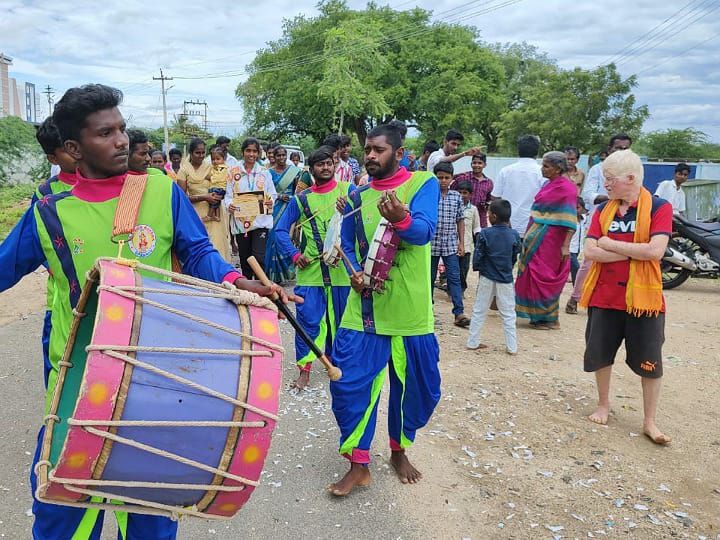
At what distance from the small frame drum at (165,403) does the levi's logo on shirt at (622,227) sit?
9.66 feet

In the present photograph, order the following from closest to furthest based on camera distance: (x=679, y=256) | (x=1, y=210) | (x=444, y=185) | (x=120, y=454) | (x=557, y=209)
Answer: (x=120, y=454) → (x=557, y=209) → (x=444, y=185) → (x=679, y=256) → (x=1, y=210)

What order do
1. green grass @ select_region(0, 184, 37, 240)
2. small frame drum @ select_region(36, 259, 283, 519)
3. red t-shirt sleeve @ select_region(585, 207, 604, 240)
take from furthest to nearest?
green grass @ select_region(0, 184, 37, 240), red t-shirt sleeve @ select_region(585, 207, 604, 240), small frame drum @ select_region(36, 259, 283, 519)

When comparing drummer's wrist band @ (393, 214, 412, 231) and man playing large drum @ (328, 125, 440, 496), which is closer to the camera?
drummer's wrist band @ (393, 214, 412, 231)

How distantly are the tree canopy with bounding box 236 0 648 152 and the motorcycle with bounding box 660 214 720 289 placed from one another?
19.9 metres

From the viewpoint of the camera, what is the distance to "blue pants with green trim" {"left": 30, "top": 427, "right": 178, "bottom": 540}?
2158 millimetres

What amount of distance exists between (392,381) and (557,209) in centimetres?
402

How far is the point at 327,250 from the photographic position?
425 centimetres

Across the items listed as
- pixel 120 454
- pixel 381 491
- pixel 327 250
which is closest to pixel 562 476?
pixel 381 491

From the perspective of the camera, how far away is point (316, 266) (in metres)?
5.04

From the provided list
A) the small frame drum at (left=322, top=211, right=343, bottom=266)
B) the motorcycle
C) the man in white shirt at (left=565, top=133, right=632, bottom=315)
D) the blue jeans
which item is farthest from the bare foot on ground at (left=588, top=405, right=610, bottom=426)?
the motorcycle

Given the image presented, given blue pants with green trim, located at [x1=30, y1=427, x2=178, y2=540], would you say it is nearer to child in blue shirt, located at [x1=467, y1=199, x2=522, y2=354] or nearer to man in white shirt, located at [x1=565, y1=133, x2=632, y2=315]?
child in blue shirt, located at [x1=467, y1=199, x2=522, y2=354]

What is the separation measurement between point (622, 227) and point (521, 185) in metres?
3.48

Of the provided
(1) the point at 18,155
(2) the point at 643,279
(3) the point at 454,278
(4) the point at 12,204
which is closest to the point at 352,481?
(2) the point at 643,279

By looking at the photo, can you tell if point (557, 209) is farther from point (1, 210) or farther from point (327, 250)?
point (1, 210)
